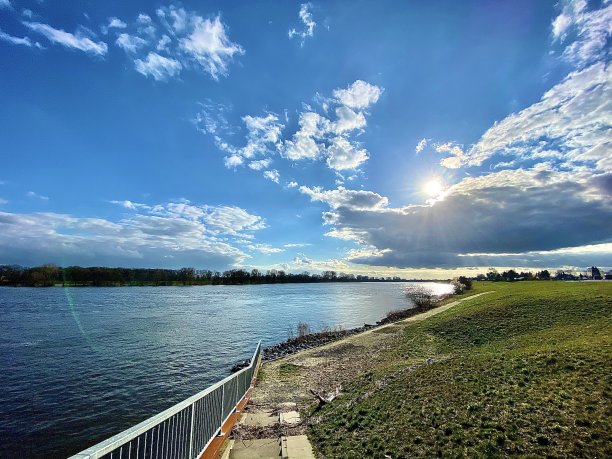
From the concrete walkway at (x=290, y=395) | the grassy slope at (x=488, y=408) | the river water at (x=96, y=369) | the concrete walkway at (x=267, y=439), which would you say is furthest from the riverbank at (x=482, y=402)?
the river water at (x=96, y=369)

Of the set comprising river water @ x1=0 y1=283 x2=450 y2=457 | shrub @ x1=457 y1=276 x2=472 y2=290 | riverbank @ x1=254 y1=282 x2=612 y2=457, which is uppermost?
shrub @ x1=457 y1=276 x2=472 y2=290

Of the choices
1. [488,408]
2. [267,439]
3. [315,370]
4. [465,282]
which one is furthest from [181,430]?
[465,282]

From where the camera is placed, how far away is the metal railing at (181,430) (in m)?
4.36

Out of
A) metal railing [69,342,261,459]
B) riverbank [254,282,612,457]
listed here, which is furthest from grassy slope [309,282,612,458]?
metal railing [69,342,261,459]

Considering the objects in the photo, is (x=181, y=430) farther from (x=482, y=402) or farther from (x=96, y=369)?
(x=96, y=369)

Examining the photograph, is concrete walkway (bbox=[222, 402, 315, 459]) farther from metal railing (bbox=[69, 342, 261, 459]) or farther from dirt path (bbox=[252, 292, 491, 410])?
dirt path (bbox=[252, 292, 491, 410])

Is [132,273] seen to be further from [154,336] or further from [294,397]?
[294,397]

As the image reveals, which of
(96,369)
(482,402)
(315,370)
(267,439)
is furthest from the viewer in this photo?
(96,369)

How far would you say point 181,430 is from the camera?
6.54 metres

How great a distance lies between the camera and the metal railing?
14.3 feet

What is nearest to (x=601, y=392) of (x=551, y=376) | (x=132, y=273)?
(x=551, y=376)

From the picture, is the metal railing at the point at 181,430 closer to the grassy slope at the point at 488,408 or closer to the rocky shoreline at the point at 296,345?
the grassy slope at the point at 488,408

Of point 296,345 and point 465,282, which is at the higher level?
point 465,282

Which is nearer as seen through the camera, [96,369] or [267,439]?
[267,439]
